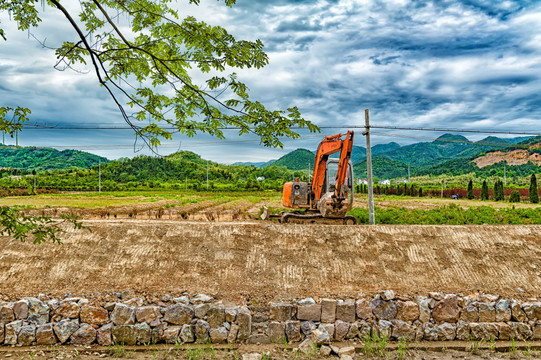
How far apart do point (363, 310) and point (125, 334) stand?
16.2 feet

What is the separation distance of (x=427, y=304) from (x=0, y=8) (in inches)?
350

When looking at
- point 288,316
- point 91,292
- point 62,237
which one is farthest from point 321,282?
point 62,237

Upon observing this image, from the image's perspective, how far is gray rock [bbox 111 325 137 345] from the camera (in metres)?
7.34

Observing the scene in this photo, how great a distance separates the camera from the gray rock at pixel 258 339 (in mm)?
7445

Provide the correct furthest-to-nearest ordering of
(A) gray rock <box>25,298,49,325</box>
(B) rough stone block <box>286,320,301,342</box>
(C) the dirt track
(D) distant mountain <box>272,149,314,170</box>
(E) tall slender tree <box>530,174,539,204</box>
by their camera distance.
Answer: (D) distant mountain <box>272,149,314,170</box>, (E) tall slender tree <box>530,174,539,204</box>, (C) the dirt track, (B) rough stone block <box>286,320,301,342</box>, (A) gray rock <box>25,298,49,325</box>

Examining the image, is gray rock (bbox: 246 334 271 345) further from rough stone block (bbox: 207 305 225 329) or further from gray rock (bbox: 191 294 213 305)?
gray rock (bbox: 191 294 213 305)

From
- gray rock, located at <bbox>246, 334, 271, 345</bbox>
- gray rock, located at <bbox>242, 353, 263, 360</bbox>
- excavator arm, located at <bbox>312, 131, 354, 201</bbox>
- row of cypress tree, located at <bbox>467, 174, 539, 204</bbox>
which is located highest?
excavator arm, located at <bbox>312, 131, 354, 201</bbox>

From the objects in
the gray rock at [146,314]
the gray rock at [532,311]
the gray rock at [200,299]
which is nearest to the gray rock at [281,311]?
the gray rock at [200,299]

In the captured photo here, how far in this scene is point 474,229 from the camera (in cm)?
1097

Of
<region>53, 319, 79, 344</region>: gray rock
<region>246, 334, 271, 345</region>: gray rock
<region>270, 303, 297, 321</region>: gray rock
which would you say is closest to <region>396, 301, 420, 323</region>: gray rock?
<region>270, 303, 297, 321</region>: gray rock

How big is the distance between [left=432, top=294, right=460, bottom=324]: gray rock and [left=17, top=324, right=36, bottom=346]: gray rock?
27.4ft

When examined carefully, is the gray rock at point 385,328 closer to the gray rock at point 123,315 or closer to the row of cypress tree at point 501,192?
the gray rock at point 123,315

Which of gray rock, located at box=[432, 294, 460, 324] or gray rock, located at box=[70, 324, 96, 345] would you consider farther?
gray rock, located at box=[432, 294, 460, 324]

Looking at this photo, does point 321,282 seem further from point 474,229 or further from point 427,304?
point 474,229
